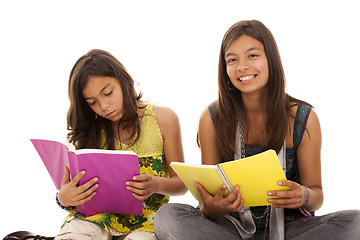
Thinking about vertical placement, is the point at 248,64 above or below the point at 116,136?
above

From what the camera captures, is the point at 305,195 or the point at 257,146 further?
the point at 257,146

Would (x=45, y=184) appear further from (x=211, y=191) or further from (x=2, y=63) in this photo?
(x=211, y=191)

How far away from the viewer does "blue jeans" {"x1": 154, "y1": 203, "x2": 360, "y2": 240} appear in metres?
1.58

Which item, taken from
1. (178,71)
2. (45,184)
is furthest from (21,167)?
(178,71)

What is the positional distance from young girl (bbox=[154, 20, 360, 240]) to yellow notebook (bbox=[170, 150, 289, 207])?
1.0 inches

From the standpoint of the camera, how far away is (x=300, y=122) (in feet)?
5.89

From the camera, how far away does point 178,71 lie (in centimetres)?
289

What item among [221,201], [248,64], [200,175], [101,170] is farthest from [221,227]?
[248,64]

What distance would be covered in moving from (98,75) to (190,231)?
→ 71 cm

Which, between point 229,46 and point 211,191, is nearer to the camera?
point 211,191

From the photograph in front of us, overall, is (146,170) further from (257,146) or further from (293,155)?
(293,155)

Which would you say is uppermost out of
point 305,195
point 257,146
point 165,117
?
point 165,117

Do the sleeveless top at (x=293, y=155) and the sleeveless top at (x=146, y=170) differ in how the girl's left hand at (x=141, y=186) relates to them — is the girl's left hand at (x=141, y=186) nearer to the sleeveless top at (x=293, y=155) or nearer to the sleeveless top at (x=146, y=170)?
the sleeveless top at (x=146, y=170)

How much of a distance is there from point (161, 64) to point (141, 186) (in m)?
1.34
